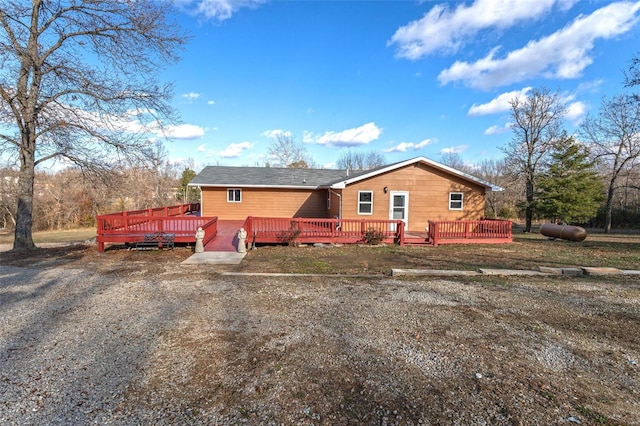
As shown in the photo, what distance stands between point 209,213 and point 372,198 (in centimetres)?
1038

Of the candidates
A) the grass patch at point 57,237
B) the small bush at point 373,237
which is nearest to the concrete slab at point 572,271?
the small bush at point 373,237

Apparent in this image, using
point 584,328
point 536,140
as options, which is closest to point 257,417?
point 584,328

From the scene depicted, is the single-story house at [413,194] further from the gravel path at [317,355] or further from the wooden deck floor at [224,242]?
the gravel path at [317,355]

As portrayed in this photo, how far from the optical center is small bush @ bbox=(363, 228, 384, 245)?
1207 centimetres

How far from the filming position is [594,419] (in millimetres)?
2535

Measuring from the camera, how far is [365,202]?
14266 mm

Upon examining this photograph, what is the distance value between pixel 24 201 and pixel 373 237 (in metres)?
12.1

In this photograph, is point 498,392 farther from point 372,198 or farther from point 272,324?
point 372,198

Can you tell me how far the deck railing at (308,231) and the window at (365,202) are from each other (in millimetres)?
1716

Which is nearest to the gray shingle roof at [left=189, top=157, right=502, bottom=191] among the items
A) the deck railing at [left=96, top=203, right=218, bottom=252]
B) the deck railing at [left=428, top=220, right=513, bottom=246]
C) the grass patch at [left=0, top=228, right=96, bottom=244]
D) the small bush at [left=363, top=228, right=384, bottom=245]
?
the small bush at [left=363, top=228, right=384, bottom=245]

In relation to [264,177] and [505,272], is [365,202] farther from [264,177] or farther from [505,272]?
[264,177]

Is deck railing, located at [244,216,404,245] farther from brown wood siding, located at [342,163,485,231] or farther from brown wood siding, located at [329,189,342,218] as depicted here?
brown wood siding, located at [329,189,342,218]

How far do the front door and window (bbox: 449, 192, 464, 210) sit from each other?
2.13 meters

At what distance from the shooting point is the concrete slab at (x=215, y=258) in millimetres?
8586
